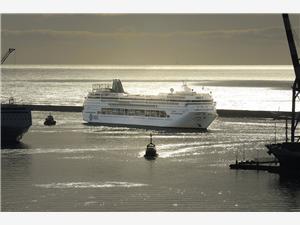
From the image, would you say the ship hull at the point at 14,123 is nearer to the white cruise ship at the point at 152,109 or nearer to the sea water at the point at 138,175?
the sea water at the point at 138,175

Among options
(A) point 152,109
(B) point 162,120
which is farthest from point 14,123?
(A) point 152,109

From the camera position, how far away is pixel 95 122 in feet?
194

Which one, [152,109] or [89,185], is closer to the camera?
[89,185]

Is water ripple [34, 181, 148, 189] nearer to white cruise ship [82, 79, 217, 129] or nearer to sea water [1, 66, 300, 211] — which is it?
sea water [1, 66, 300, 211]

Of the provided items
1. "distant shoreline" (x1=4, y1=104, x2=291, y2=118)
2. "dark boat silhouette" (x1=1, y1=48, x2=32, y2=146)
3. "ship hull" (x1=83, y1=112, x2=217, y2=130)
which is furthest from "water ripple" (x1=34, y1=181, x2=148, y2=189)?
"distant shoreline" (x1=4, y1=104, x2=291, y2=118)

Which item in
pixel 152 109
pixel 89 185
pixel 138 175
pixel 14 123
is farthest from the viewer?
pixel 152 109

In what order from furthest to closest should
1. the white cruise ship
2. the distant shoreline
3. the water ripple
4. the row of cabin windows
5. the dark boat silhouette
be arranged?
the distant shoreline
the row of cabin windows
the white cruise ship
the dark boat silhouette
the water ripple

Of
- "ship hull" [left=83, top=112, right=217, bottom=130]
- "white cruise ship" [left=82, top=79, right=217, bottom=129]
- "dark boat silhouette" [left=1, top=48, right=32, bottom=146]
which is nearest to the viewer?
"dark boat silhouette" [left=1, top=48, right=32, bottom=146]

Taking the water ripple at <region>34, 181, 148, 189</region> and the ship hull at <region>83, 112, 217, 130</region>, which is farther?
the ship hull at <region>83, 112, 217, 130</region>

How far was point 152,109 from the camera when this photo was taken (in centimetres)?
5700

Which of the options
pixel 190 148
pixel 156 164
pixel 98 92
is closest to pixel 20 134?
pixel 190 148

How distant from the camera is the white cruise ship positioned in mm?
54281

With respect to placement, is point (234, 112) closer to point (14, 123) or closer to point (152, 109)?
point (152, 109)

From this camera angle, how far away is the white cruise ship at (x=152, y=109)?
54281 mm
